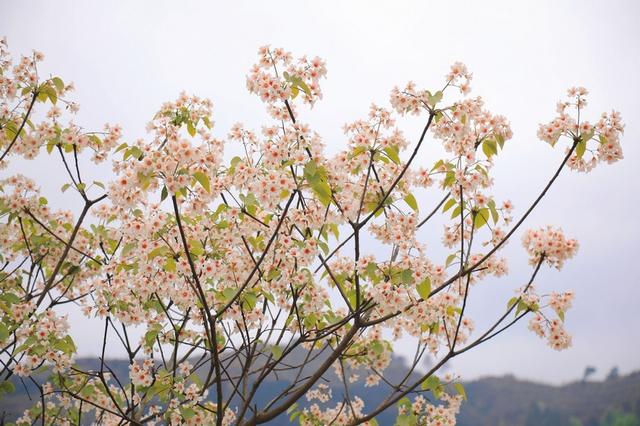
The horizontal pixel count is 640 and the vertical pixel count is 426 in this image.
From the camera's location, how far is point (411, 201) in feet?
17.0

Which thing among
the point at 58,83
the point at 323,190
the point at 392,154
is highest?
the point at 58,83

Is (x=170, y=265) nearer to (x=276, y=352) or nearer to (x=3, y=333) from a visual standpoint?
(x=276, y=352)

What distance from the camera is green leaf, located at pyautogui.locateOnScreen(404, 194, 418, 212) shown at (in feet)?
16.9

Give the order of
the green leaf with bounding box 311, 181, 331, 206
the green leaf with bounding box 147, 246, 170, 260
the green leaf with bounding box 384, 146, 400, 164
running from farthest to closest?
the green leaf with bounding box 384, 146, 400, 164
the green leaf with bounding box 147, 246, 170, 260
the green leaf with bounding box 311, 181, 331, 206

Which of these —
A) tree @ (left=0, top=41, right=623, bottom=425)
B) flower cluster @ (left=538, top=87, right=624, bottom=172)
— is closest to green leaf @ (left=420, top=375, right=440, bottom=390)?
tree @ (left=0, top=41, right=623, bottom=425)

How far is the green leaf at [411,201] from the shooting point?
203 inches

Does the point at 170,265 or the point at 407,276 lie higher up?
the point at 170,265

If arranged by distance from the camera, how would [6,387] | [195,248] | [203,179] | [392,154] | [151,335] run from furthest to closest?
[6,387]
[151,335]
[195,248]
[392,154]
[203,179]

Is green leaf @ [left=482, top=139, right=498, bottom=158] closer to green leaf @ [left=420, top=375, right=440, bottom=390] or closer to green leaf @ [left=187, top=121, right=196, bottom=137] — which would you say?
green leaf @ [left=420, top=375, right=440, bottom=390]

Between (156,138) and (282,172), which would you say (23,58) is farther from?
(282,172)

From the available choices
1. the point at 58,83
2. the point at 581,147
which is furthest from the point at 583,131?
the point at 58,83

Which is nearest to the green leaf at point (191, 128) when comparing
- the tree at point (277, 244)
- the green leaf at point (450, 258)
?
the tree at point (277, 244)

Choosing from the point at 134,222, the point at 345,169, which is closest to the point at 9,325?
the point at 134,222

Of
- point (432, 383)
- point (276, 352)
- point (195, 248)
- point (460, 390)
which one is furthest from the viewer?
point (460, 390)
